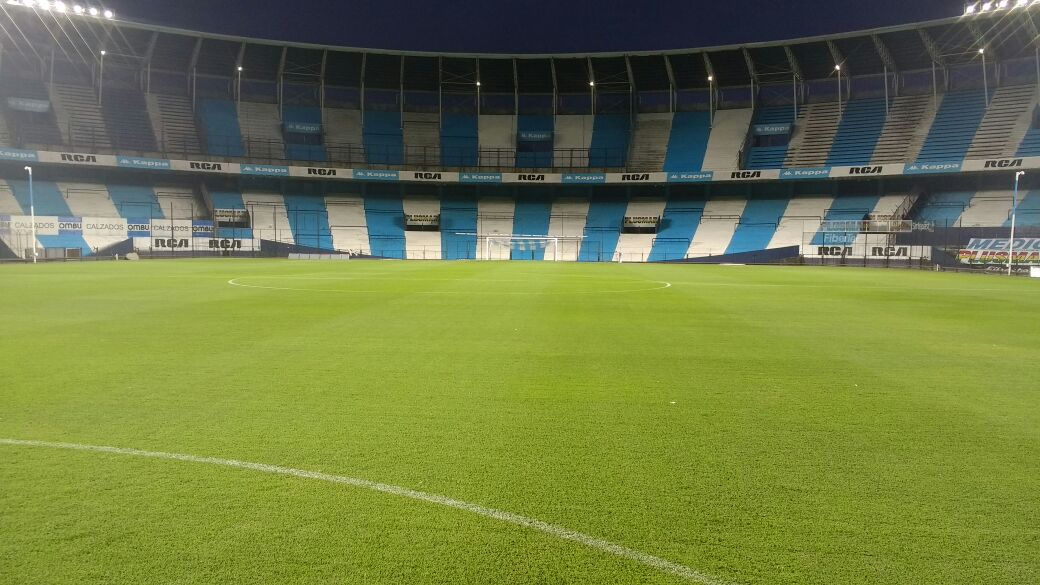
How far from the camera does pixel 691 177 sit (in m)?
52.2

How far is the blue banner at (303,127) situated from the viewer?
5706cm

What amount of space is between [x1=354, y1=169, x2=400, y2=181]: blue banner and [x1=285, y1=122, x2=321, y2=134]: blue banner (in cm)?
799

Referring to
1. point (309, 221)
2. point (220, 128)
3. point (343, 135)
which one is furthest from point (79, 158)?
point (343, 135)

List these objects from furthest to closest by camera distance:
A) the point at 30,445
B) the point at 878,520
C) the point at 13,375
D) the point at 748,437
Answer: the point at 13,375 < the point at 748,437 < the point at 30,445 < the point at 878,520

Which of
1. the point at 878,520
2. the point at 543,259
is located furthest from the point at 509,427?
the point at 543,259

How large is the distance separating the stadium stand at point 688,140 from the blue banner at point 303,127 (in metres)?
35.0

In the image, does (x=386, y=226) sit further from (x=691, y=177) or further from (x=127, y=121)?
(x=691, y=177)

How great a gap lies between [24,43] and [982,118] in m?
80.8

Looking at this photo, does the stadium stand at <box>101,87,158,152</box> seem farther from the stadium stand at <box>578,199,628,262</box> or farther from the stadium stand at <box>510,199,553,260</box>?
the stadium stand at <box>578,199,628,262</box>

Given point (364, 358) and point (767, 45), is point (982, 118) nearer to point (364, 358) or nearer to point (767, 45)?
point (767, 45)

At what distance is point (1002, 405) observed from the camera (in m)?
5.24

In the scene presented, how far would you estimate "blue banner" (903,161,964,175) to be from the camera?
1738 inches

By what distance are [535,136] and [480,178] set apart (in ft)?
29.8

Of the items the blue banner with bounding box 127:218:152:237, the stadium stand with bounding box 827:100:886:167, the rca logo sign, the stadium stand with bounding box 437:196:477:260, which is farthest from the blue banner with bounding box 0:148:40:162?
the stadium stand with bounding box 827:100:886:167
